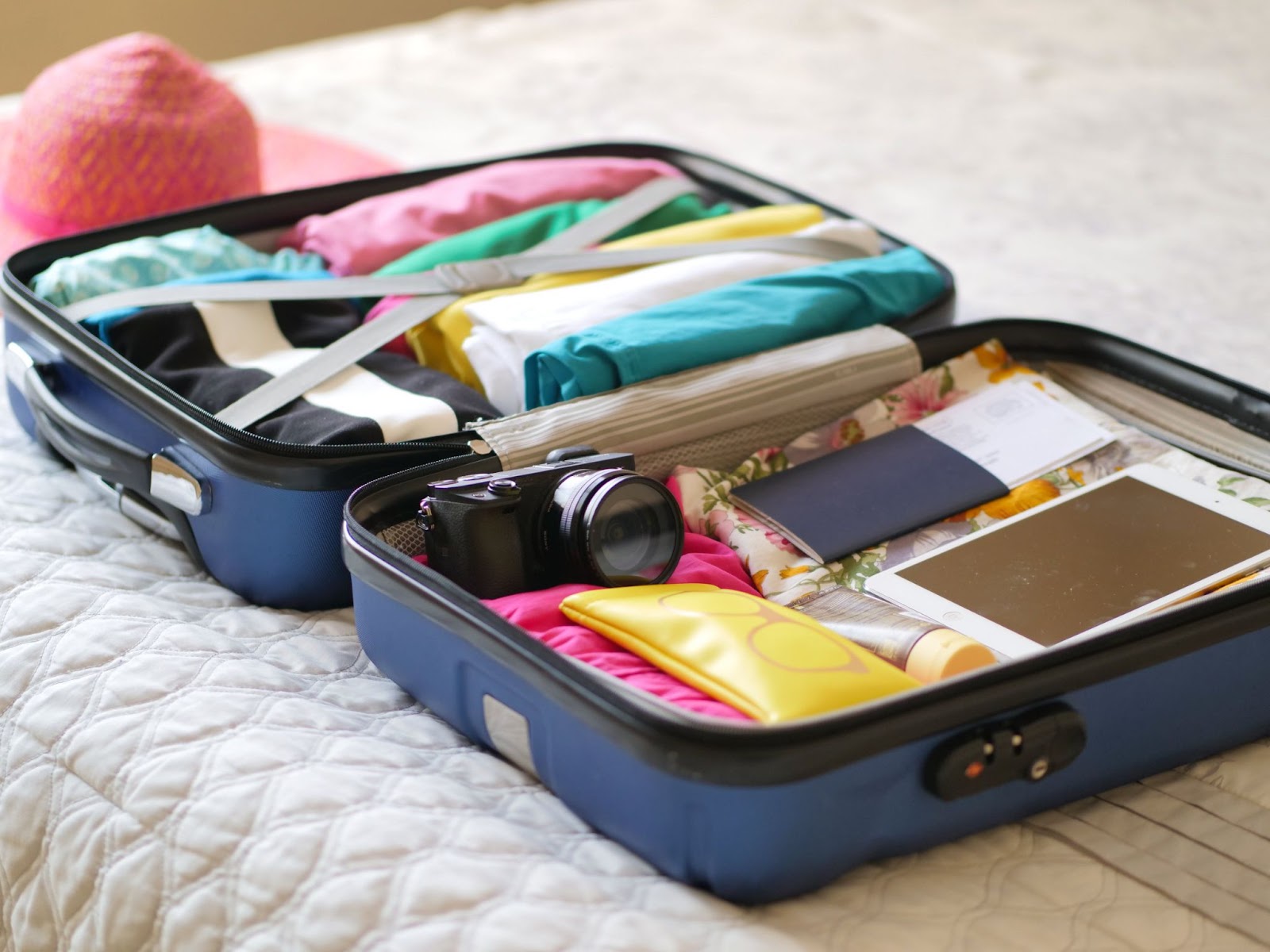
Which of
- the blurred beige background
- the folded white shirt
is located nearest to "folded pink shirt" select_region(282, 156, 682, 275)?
the folded white shirt

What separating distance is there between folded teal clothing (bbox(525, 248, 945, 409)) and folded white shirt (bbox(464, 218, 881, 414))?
0.02 meters

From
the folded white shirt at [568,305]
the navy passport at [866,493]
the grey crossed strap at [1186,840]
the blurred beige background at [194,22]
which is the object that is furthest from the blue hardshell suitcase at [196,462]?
the blurred beige background at [194,22]

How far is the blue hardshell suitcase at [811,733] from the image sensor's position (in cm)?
62

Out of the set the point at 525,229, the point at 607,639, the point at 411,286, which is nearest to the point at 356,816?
the point at 607,639

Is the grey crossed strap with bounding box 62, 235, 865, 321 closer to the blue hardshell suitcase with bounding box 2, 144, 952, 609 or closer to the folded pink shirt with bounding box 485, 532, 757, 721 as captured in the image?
the blue hardshell suitcase with bounding box 2, 144, 952, 609

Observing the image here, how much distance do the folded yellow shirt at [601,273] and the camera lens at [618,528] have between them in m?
0.27

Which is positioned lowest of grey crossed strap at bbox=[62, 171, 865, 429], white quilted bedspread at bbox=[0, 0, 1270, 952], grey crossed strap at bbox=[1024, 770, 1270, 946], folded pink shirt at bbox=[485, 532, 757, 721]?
white quilted bedspread at bbox=[0, 0, 1270, 952]

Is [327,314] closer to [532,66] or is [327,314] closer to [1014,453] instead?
[1014,453]

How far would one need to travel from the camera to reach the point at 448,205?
1.23 metres

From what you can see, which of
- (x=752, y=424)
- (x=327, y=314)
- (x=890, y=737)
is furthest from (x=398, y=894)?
(x=327, y=314)

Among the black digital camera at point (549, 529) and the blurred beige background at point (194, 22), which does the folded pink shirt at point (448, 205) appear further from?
the blurred beige background at point (194, 22)

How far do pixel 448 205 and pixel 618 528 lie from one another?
534 mm

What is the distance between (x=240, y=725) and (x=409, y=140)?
1.20m

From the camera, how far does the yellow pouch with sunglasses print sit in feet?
2.16
